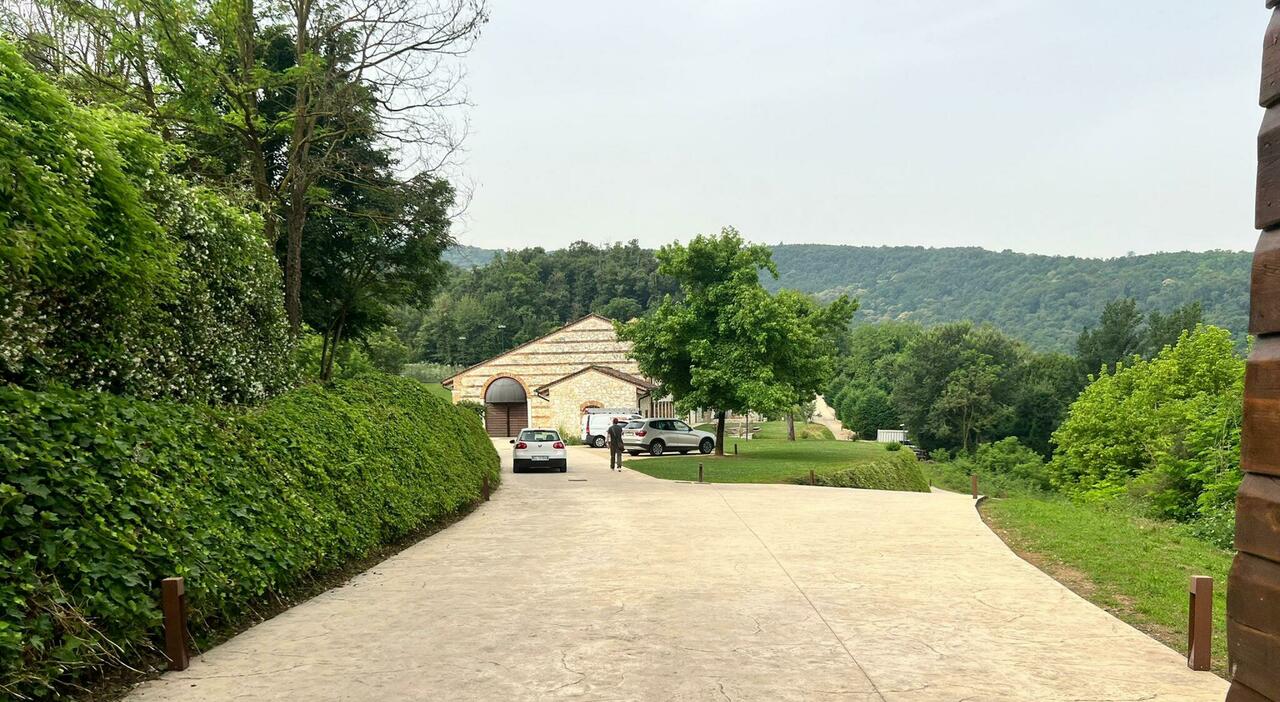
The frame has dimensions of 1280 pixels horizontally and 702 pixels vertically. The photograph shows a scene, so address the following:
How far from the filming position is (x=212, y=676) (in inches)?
215

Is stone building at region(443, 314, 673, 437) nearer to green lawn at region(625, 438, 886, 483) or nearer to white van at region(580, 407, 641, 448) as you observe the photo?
white van at region(580, 407, 641, 448)

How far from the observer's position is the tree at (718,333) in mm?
30578

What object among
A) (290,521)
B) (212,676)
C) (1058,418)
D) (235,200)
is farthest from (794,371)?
(1058,418)

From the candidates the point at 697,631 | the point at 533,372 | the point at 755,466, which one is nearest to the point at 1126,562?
the point at 697,631

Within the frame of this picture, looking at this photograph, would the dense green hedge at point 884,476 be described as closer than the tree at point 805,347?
Yes

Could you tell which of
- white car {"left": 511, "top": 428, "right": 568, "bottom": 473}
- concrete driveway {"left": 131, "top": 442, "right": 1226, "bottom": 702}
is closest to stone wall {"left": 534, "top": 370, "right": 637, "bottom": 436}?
white car {"left": 511, "top": 428, "right": 568, "bottom": 473}

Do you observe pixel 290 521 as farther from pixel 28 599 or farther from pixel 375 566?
pixel 28 599

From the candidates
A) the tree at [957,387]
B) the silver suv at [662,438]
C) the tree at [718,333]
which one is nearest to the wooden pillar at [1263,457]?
the tree at [718,333]

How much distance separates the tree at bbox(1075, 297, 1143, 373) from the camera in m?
72.2

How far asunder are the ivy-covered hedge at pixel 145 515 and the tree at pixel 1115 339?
75.7 meters

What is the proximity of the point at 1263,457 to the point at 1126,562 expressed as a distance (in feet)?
28.5

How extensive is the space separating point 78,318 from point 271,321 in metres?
4.66

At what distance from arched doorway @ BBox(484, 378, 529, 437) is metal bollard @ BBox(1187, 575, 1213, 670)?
175 feet

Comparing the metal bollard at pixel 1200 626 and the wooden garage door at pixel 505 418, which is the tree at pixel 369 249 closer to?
the metal bollard at pixel 1200 626
